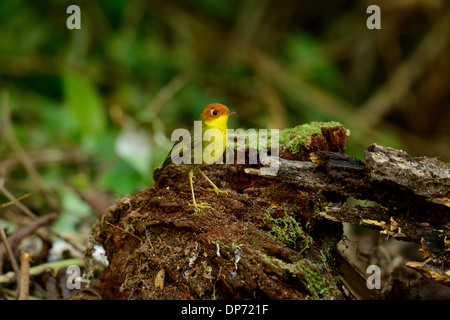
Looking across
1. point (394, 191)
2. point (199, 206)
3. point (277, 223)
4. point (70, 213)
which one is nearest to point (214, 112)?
point (199, 206)

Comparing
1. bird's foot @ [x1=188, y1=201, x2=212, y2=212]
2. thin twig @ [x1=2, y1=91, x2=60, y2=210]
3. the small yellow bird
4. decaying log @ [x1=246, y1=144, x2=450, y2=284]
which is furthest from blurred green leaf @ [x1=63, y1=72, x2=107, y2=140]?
decaying log @ [x1=246, y1=144, x2=450, y2=284]

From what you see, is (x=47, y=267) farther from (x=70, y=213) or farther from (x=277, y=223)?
(x=277, y=223)

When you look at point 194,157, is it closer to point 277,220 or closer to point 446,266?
point 277,220

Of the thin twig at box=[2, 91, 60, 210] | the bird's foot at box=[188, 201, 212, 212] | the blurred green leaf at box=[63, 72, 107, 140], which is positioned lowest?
the bird's foot at box=[188, 201, 212, 212]

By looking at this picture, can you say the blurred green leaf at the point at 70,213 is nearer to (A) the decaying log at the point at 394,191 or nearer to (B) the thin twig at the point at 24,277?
(B) the thin twig at the point at 24,277

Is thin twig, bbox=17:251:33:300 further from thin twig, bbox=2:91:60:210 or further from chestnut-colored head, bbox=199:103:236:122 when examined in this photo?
thin twig, bbox=2:91:60:210
